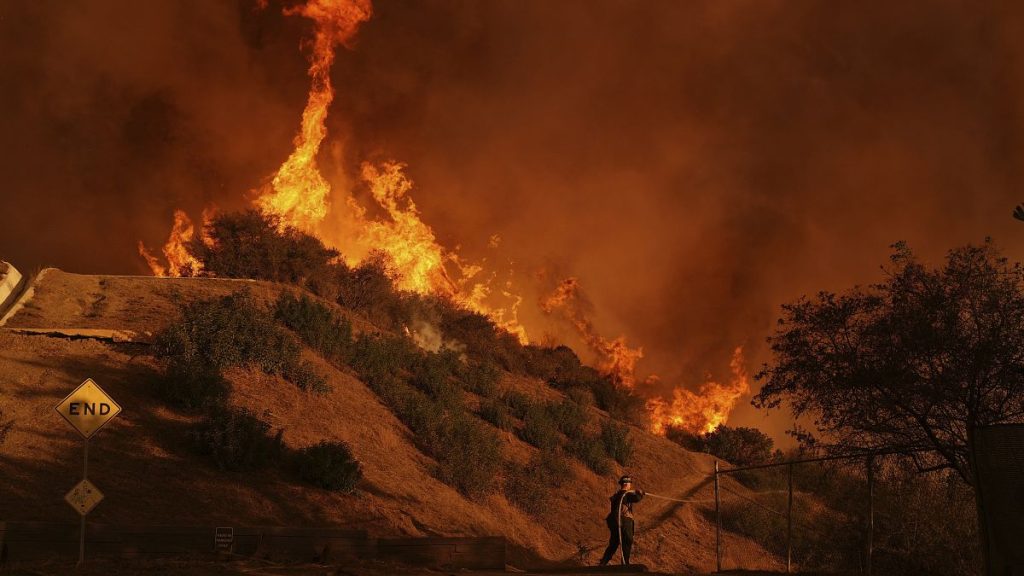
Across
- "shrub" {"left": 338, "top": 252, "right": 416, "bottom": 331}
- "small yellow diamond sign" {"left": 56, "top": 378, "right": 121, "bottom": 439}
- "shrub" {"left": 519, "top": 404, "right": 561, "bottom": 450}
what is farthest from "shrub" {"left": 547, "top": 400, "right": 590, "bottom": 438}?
"small yellow diamond sign" {"left": 56, "top": 378, "right": 121, "bottom": 439}

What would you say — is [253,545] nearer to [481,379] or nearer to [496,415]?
[496,415]

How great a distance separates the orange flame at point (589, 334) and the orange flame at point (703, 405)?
2.87m

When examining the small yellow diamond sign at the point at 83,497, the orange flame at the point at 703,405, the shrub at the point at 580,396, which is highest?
the orange flame at the point at 703,405

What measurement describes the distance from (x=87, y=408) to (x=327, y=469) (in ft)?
20.4

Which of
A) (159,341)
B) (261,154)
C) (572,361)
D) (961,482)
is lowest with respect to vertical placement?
(961,482)

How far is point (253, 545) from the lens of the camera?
46.0ft

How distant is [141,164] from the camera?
54750mm

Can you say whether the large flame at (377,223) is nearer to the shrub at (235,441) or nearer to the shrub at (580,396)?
the shrub at (580,396)

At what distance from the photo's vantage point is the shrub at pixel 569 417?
33062 mm

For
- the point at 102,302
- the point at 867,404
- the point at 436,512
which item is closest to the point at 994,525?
the point at 867,404

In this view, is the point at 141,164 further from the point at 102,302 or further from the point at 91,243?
the point at 102,302

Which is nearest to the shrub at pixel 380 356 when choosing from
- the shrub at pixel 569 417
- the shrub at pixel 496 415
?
the shrub at pixel 496 415

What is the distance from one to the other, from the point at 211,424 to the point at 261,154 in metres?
36.8

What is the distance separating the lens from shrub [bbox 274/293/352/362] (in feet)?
90.8
